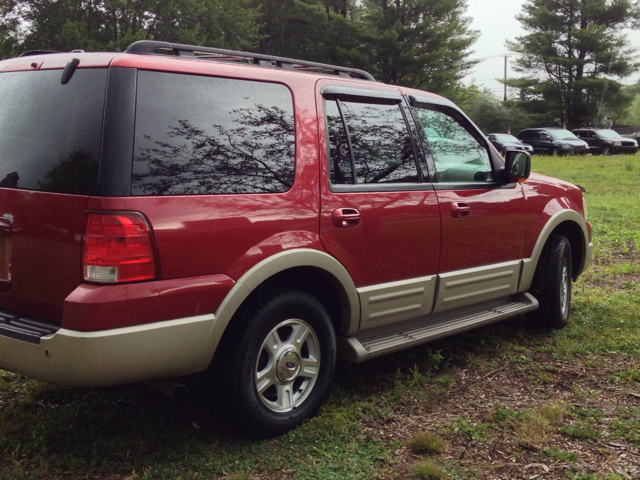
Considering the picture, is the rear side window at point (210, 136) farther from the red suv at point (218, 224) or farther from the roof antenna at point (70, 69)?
the roof antenna at point (70, 69)

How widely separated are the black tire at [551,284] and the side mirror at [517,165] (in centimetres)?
87

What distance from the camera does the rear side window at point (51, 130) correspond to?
8.95ft

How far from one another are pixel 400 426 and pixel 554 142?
28323 mm

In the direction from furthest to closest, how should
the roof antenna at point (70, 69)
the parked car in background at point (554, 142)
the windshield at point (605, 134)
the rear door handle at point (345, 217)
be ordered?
the windshield at point (605, 134)
the parked car in background at point (554, 142)
the rear door handle at point (345, 217)
the roof antenna at point (70, 69)

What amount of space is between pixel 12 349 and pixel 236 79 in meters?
1.57

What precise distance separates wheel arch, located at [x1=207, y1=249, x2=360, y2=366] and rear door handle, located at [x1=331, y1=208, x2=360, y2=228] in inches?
7.5

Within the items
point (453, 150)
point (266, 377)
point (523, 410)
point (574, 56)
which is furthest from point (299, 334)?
point (574, 56)

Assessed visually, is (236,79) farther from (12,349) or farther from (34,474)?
(34,474)

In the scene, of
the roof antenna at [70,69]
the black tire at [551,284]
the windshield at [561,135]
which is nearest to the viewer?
the roof antenna at [70,69]

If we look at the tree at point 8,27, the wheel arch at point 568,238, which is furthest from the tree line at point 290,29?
the wheel arch at point 568,238

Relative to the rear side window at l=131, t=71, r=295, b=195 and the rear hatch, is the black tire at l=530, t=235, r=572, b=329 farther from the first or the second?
the rear hatch

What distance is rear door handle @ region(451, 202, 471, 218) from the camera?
4.07 metres

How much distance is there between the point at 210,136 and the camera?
296 cm

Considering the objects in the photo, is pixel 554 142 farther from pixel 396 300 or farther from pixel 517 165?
pixel 396 300
